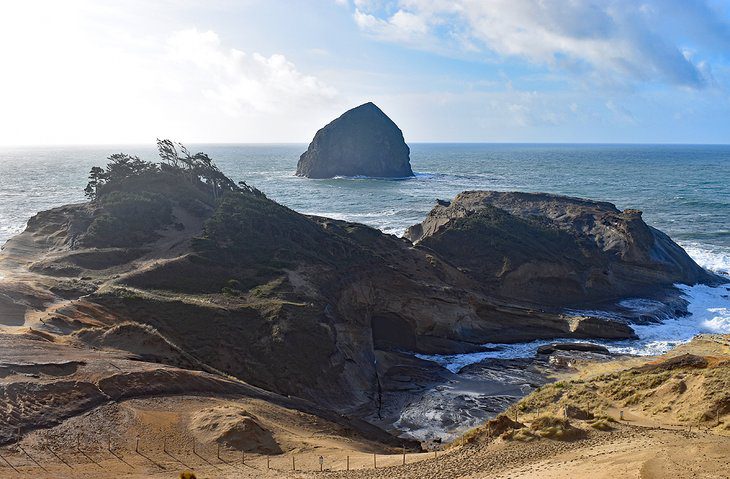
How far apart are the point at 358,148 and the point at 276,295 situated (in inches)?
4859

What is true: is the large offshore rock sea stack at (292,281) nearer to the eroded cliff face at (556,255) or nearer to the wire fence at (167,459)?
the eroded cliff face at (556,255)

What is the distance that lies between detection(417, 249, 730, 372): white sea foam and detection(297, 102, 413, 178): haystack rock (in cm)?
10620

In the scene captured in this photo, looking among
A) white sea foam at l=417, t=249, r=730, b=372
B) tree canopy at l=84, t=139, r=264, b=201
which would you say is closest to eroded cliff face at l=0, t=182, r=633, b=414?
white sea foam at l=417, t=249, r=730, b=372

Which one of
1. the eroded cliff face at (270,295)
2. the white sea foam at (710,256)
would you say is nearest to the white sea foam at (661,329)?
the eroded cliff face at (270,295)

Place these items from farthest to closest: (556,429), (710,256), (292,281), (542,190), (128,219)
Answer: (542,190) → (710,256) → (128,219) → (292,281) → (556,429)

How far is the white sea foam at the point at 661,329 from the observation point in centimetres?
4341

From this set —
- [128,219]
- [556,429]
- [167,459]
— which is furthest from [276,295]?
[556,429]

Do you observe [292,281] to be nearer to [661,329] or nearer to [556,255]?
[556,255]

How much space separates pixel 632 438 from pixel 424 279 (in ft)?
92.8

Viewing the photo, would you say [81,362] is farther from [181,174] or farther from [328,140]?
[328,140]

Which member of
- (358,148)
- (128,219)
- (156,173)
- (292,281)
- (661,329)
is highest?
(358,148)

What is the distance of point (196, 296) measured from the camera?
38.5 m

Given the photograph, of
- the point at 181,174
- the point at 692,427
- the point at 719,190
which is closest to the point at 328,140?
the point at 719,190

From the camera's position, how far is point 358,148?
160 m
